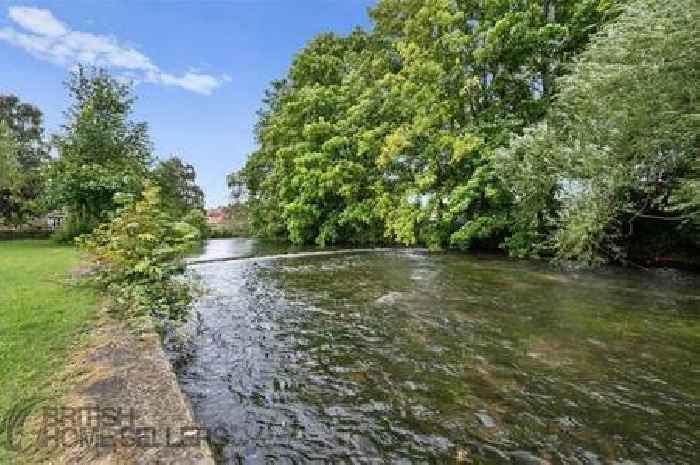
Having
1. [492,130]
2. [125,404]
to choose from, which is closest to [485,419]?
[125,404]

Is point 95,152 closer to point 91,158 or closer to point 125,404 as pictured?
point 91,158

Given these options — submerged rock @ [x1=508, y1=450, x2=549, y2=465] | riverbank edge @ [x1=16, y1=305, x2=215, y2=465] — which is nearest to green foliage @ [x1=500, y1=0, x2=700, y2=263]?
submerged rock @ [x1=508, y1=450, x2=549, y2=465]

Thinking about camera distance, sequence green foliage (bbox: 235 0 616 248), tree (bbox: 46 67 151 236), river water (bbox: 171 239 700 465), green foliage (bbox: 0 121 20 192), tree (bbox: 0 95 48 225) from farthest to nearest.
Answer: tree (bbox: 0 95 48 225), green foliage (bbox: 0 121 20 192), tree (bbox: 46 67 151 236), green foliage (bbox: 235 0 616 248), river water (bbox: 171 239 700 465)

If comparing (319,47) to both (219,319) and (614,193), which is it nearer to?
(614,193)

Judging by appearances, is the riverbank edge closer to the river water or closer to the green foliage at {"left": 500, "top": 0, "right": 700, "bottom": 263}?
the river water

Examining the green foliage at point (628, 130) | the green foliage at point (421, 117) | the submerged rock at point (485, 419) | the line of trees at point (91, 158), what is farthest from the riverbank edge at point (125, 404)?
the green foliage at point (421, 117)

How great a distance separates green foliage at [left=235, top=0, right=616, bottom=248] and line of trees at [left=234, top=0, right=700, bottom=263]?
0.27ft

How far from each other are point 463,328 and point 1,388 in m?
5.67

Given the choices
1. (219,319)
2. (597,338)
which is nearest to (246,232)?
(219,319)

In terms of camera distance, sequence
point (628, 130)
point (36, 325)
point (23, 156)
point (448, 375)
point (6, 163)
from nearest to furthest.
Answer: point (448, 375)
point (36, 325)
point (628, 130)
point (6, 163)
point (23, 156)

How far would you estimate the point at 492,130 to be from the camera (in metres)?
17.8

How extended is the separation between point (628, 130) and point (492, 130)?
327 inches

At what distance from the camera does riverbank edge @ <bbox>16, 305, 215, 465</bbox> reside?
2.54m

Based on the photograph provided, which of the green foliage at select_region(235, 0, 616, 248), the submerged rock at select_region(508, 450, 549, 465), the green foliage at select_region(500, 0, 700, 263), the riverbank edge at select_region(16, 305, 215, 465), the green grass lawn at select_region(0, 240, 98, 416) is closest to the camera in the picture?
the riverbank edge at select_region(16, 305, 215, 465)
